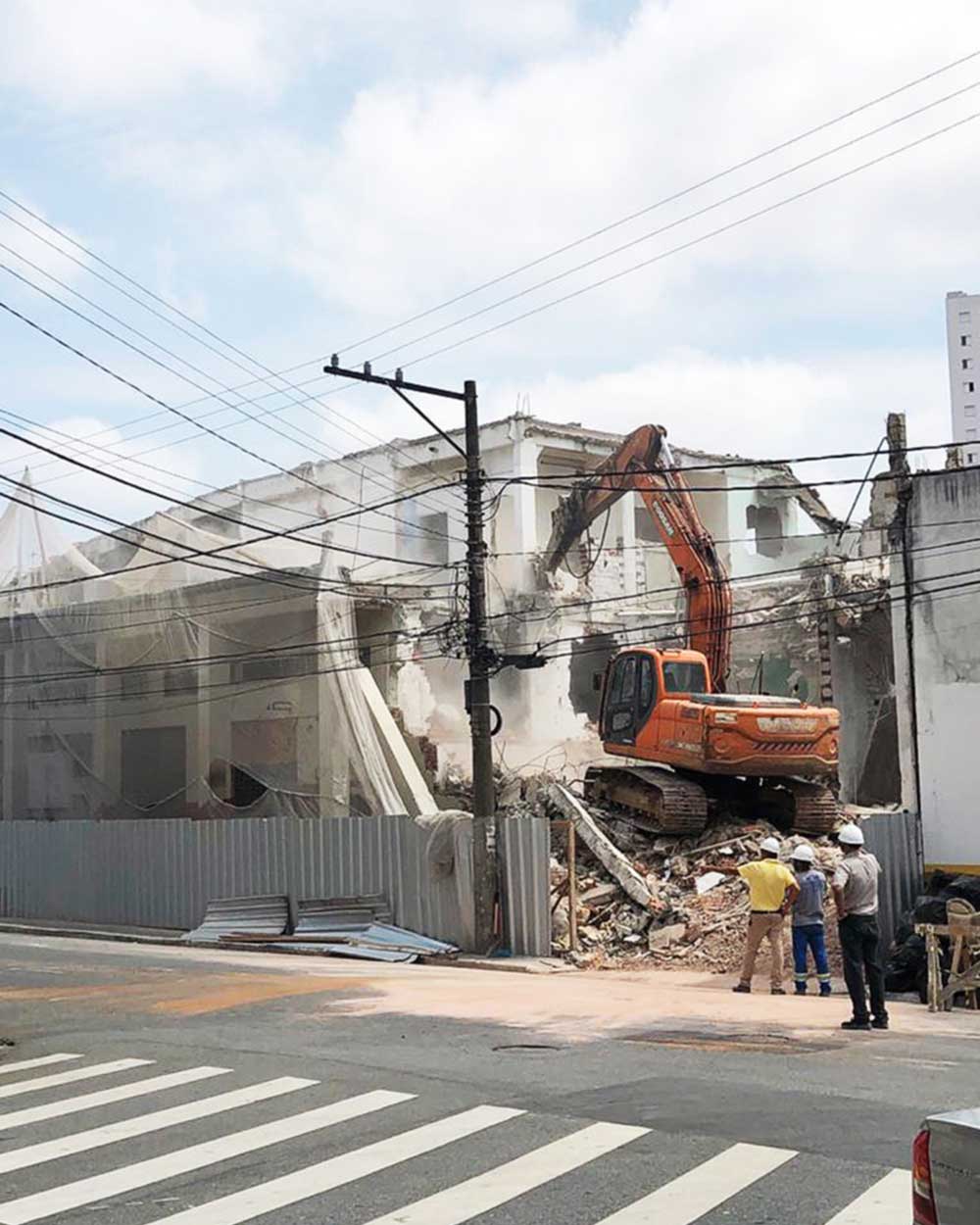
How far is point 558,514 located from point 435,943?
13.0 meters

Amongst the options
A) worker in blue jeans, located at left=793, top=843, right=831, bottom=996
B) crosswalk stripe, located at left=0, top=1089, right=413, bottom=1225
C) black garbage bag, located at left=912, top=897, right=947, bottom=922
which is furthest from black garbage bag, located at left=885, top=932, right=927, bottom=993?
crosswalk stripe, located at left=0, top=1089, right=413, bottom=1225

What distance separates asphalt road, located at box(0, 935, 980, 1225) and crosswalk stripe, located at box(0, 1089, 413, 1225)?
2cm

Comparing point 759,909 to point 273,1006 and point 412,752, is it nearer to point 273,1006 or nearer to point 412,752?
point 273,1006

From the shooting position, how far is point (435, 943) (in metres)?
21.4

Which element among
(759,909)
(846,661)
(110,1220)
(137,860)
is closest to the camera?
(110,1220)

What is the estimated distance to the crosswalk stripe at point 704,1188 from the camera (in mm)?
6125

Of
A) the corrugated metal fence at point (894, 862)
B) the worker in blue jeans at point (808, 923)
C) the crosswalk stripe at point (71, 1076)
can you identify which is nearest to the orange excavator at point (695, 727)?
the corrugated metal fence at point (894, 862)

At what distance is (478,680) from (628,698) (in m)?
4.83

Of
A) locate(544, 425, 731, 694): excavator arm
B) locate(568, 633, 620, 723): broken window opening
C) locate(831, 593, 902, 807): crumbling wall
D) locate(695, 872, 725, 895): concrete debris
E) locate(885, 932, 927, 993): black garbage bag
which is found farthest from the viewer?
locate(568, 633, 620, 723): broken window opening

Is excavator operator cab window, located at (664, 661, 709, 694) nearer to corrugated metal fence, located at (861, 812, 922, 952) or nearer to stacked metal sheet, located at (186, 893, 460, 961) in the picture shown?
corrugated metal fence, located at (861, 812, 922, 952)

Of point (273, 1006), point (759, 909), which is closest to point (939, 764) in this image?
point (759, 909)

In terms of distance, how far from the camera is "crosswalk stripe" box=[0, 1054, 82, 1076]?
1100cm

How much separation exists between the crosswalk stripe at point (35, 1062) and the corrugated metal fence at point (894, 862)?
11041mm

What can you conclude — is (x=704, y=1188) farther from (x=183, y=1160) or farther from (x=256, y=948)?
(x=256, y=948)
